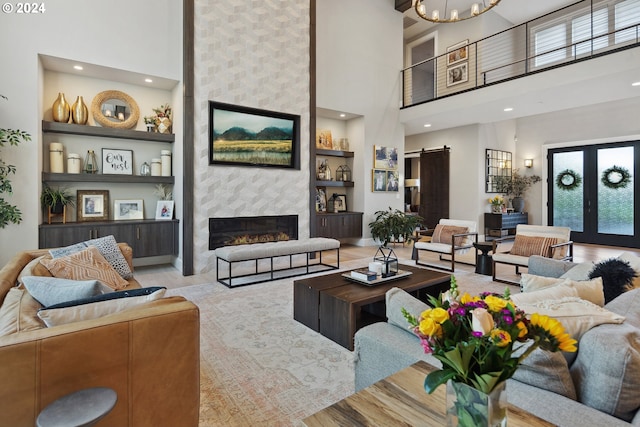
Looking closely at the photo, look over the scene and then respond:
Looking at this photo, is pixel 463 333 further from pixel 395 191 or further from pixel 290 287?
pixel 395 191

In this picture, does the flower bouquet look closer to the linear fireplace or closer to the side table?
the side table

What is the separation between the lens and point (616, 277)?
2010 millimetres

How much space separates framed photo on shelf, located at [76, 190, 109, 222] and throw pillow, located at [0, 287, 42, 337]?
152 inches

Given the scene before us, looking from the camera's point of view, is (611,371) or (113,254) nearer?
(611,371)

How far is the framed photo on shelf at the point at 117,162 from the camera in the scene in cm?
527

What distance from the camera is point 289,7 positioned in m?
6.14

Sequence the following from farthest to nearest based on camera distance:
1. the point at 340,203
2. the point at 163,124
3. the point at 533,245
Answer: the point at 340,203 < the point at 163,124 < the point at 533,245

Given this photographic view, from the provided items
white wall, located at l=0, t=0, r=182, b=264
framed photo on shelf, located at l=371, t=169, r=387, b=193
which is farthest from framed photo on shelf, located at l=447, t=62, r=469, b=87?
white wall, located at l=0, t=0, r=182, b=264

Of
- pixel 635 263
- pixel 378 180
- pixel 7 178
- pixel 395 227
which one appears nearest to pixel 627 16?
pixel 378 180

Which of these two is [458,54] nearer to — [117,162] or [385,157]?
[385,157]

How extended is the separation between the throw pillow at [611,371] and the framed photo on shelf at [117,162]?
19.5 ft

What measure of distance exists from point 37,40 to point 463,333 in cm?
592

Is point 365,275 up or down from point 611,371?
down

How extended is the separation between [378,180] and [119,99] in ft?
17.6
